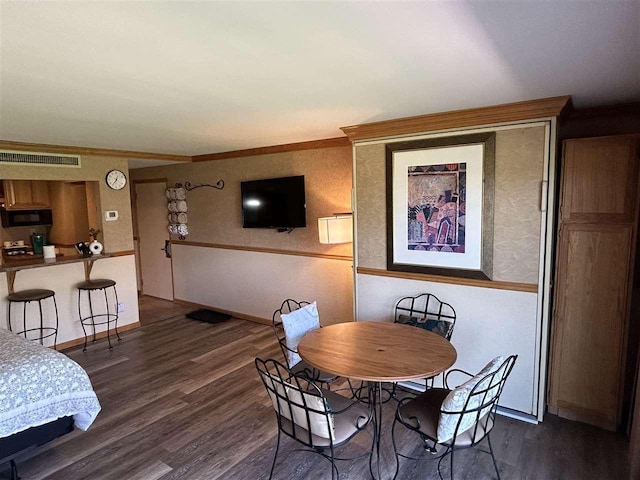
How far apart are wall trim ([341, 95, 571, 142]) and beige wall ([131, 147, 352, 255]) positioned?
829 mm

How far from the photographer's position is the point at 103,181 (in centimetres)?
476

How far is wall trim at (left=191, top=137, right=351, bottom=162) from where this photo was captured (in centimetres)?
418

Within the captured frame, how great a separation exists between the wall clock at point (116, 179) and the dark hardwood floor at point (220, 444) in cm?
224

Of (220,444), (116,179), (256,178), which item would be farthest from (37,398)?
(256,178)

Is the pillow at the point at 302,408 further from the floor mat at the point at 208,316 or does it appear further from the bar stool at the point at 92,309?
the floor mat at the point at 208,316

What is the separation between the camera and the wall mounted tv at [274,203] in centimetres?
453

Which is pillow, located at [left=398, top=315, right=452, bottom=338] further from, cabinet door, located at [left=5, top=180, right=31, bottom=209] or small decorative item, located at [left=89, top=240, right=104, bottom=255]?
cabinet door, located at [left=5, top=180, right=31, bottom=209]

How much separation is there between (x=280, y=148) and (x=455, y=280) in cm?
261

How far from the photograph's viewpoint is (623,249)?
Answer: 2.56 meters

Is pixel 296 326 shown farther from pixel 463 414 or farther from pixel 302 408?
pixel 463 414

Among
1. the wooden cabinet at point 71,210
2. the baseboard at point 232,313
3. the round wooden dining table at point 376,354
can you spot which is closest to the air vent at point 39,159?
the wooden cabinet at point 71,210

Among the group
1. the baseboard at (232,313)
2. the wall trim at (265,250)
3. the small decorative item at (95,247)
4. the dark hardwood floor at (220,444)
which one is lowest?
the dark hardwood floor at (220,444)

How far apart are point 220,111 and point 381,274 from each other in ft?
6.25

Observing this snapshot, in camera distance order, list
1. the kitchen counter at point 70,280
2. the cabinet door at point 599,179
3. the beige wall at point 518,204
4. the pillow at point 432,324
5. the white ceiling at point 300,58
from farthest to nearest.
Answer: the kitchen counter at point 70,280
the pillow at point 432,324
the beige wall at point 518,204
the cabinet door at point 599,179
the white ceiling at point 300,58
